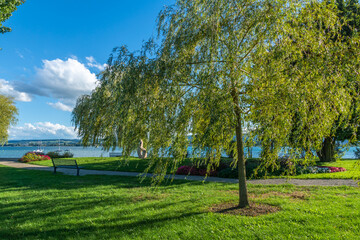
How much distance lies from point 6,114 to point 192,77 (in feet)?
117

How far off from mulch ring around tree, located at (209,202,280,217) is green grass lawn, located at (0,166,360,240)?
248 mm

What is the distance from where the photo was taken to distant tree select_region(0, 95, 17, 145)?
104ft

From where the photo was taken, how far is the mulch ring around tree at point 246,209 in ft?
19.3

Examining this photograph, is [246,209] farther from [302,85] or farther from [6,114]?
[6,114]

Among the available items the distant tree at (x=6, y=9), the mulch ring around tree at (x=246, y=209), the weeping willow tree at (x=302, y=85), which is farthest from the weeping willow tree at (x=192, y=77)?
the distant tree at (x=6, y=9)

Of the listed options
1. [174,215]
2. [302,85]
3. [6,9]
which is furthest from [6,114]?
[302,85]

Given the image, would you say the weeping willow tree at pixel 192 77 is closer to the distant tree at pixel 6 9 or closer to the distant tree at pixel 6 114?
the distant tree at pixel 6 9

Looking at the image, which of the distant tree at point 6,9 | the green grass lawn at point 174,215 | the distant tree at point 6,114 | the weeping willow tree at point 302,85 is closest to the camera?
the weeping willow tree at point 302,85

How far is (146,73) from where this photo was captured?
5414mm

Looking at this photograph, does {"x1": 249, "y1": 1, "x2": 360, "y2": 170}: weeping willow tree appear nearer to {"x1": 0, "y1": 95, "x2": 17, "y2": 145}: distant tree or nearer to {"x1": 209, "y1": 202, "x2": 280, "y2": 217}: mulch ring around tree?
{"x1": 209, "y1": 202, "x2": 280, "y2": 217}: mulch ring around tree

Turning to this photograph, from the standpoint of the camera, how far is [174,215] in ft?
19.5

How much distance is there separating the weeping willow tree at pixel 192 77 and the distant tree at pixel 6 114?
33727 mm

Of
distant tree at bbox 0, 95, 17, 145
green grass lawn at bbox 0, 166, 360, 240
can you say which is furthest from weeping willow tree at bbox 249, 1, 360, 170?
distant tree at bbox 0, 95, 17, 145

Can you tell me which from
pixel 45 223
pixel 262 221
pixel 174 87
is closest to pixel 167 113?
pixel 174 87
